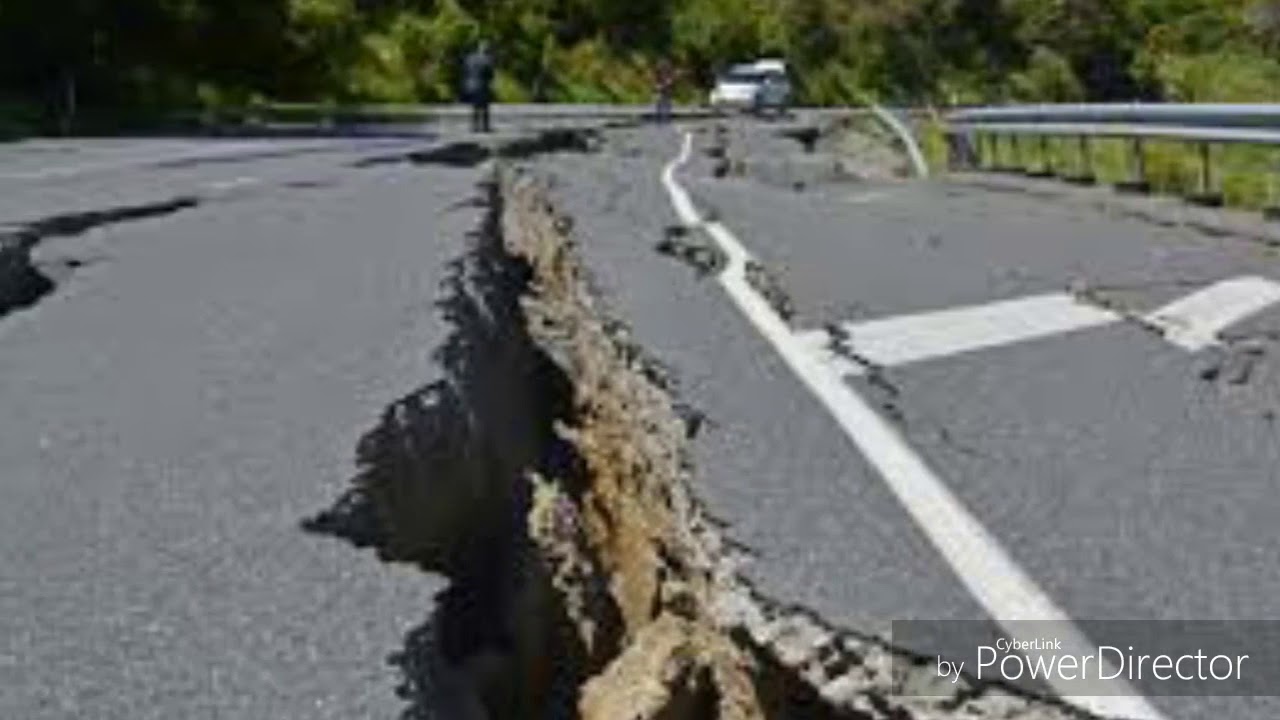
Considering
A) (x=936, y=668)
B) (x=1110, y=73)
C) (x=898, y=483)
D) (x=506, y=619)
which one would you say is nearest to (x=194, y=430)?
(x=506, y=619)

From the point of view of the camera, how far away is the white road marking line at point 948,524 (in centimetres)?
431

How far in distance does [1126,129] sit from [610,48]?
44365 mm

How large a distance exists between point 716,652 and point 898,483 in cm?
150

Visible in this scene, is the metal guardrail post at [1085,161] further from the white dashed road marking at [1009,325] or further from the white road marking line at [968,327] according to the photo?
the white road marking line at [968,327]

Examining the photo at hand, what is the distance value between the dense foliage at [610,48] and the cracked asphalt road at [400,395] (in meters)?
22.5

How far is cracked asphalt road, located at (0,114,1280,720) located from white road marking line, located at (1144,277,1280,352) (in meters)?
0.13

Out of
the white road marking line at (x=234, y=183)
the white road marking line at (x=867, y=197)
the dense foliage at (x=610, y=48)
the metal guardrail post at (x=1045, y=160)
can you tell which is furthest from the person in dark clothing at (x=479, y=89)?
the white road marking line at (x=867, y=197)

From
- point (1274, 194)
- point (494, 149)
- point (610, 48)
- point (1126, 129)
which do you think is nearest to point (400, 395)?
point (1274, 194)

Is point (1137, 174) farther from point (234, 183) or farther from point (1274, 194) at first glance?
point (234, 183)

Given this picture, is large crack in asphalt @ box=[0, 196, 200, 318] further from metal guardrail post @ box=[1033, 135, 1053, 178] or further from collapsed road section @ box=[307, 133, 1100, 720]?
metal guardrail post @ box=[1033, 135, 1053, 178]

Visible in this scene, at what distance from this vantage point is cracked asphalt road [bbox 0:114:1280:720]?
4723 millimetres

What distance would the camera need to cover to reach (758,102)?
50.2 meters

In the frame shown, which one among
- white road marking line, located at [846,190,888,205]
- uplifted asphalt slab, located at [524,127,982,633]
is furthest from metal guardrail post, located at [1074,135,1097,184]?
uplifted asphalt slab, located at [524,127,982,633]

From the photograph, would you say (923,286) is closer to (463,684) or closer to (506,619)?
(506,619)
